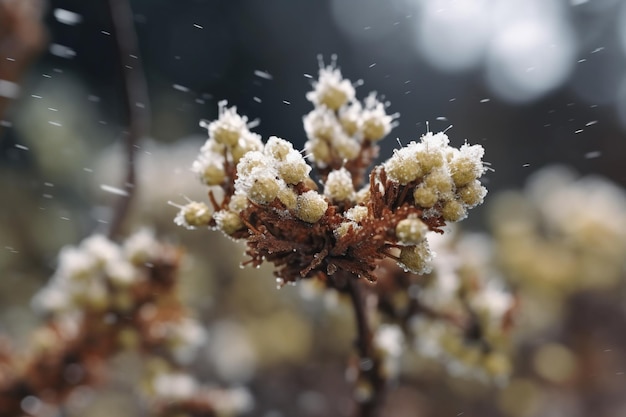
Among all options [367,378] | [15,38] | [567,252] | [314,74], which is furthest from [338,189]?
[314,74]

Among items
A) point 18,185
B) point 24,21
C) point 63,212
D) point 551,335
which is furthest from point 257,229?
point 18,185

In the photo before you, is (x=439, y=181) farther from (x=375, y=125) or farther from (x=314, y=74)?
(x=314, y=74)

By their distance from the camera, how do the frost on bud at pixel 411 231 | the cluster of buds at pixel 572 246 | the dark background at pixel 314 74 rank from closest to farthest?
the frost on bud at pixel 411 231 → the cluster of buds at pixel 572 246 → the dark background at pixel 314 74

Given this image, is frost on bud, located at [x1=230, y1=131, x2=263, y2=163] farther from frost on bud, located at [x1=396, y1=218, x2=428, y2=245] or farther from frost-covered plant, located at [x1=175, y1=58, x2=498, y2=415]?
frost on bud, located at [x1=396, y1=218, x2=428, y2=245]

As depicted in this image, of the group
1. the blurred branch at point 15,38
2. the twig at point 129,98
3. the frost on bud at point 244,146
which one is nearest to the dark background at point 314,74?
the blurred branch at point 15,38

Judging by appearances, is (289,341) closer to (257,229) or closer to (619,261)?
(619,261)

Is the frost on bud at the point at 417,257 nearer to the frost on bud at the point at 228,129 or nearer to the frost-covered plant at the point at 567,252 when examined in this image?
the frost on bud at the point at 228,129
